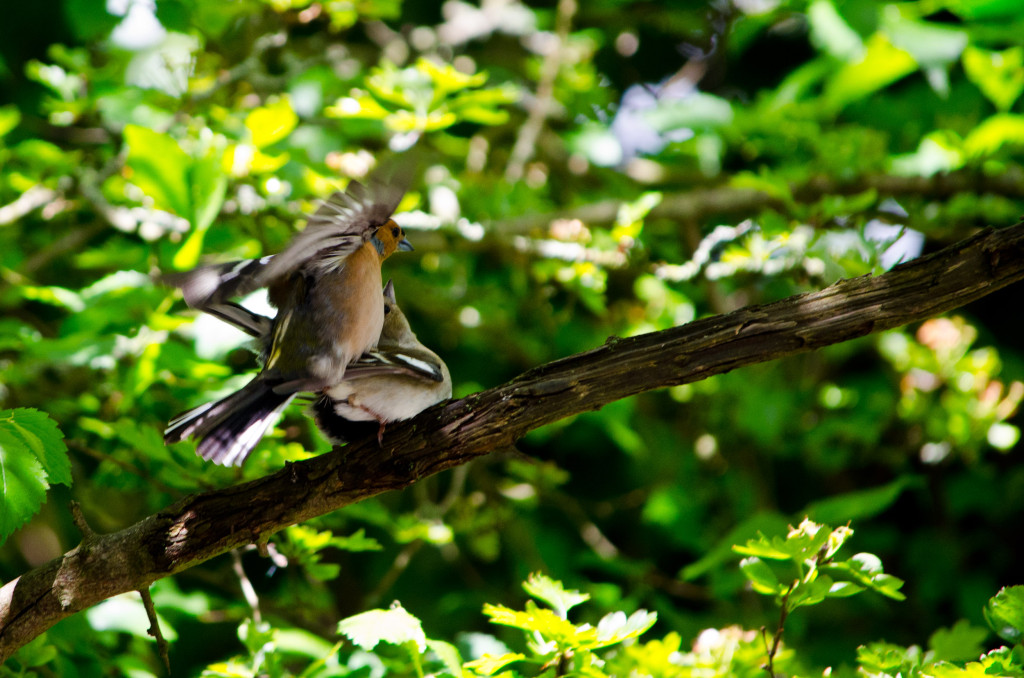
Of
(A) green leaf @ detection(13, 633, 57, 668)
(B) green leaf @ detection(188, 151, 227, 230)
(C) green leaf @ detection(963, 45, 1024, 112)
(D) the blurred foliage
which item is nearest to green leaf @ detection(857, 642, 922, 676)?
(D) the blurred foliage

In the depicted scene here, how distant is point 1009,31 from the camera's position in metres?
3.46

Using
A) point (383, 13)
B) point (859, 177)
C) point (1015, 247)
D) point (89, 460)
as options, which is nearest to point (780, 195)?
point (859, 177)

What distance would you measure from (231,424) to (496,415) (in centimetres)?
63

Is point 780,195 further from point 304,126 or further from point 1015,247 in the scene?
point 304,126

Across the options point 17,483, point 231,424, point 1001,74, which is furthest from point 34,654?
point 1001,74

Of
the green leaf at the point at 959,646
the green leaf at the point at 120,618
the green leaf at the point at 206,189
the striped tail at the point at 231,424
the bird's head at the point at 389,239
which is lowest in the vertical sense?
the green leaf at the point at 959,646

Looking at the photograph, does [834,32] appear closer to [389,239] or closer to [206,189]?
[389,239]

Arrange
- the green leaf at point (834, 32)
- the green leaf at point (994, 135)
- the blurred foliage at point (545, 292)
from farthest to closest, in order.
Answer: the green leaf at point (994, 135) → the green leaf at point (834, 32) → the blurred foliage at point (545, 292)

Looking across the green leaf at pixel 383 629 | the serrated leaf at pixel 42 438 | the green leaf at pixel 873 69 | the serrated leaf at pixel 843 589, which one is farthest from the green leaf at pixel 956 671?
the green leaf at pixel 873 69

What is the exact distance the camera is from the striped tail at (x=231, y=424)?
187cm

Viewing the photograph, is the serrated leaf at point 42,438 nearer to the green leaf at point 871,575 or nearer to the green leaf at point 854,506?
the green leaf at point 871,575

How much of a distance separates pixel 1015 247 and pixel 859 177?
225 cm

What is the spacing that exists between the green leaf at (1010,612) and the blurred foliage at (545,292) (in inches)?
10.3

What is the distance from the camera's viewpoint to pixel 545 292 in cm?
373
